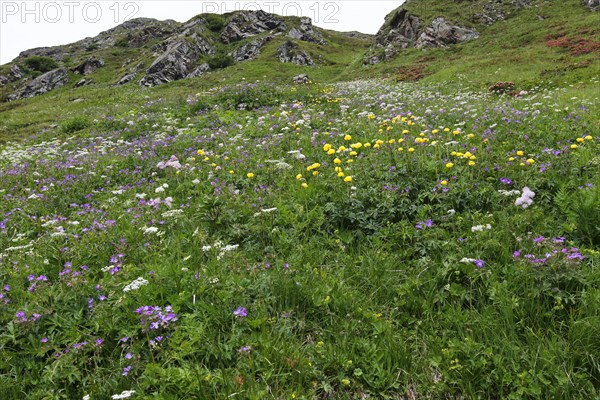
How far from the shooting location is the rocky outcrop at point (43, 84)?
226ft

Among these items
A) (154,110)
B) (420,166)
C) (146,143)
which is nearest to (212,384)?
(420,166)

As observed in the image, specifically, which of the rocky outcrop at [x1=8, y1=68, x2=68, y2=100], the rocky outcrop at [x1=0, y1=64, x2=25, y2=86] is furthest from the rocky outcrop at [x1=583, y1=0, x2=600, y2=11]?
the rocky outcrop at [x1=0, y1=64, x2=25, y2=86]

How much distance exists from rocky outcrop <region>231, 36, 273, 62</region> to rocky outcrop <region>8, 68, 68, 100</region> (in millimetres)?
35224

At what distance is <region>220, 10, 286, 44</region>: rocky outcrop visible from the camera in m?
83.9

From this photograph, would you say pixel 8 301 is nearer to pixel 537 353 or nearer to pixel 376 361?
pixel 376 361

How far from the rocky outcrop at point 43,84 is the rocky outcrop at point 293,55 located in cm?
4458

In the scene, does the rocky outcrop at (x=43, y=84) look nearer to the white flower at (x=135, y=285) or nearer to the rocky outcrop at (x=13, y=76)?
the rocky outcrop at (x=13, y=76)

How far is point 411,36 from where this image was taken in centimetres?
5497

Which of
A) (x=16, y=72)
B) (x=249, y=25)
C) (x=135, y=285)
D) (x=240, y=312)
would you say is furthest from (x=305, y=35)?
(x=240, y=312)

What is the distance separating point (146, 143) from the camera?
35.7 ft

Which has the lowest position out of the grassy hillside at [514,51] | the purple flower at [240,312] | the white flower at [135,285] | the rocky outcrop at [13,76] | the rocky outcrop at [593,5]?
the purple flower at [240,312]

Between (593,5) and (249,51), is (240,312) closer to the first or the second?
(593,5)

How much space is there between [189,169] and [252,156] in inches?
56.1

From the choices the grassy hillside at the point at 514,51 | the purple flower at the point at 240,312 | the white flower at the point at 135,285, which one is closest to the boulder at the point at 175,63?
the grassy hillside at the point at 514,51
